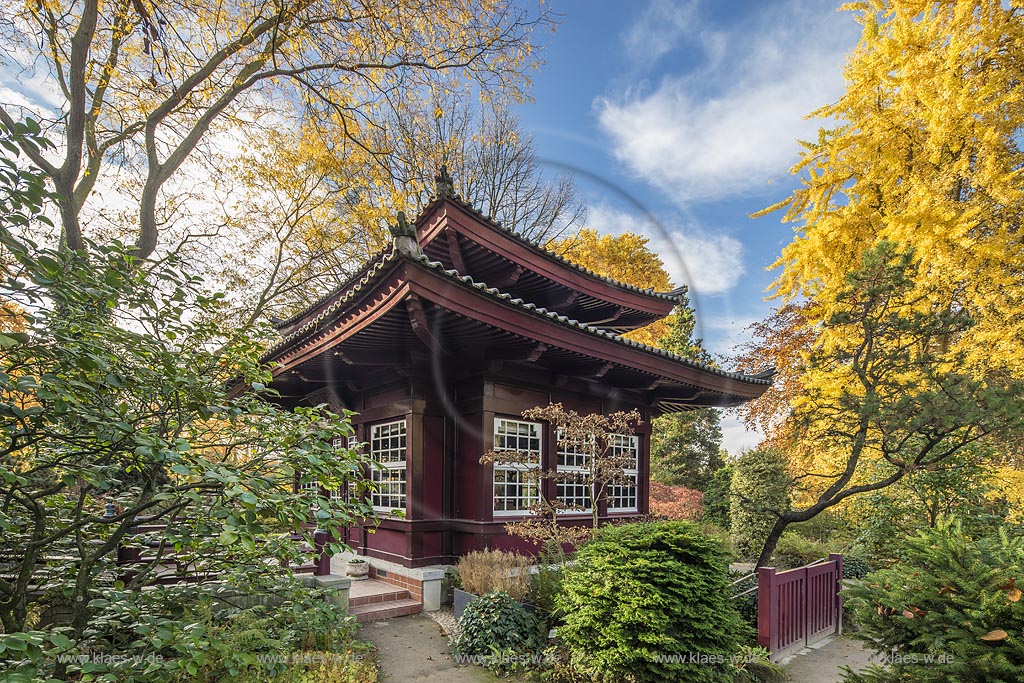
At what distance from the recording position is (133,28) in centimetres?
771

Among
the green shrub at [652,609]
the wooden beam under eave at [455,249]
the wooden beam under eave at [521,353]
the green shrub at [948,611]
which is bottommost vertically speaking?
the green shrub at [652,609]

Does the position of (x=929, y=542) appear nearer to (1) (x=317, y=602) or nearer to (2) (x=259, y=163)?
(1) (x=317, y=602)

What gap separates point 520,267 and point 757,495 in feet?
23.1

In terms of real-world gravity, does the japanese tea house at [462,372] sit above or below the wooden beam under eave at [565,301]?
below

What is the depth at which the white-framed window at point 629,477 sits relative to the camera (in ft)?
Result: 27.6

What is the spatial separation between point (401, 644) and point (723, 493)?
11.3 metres

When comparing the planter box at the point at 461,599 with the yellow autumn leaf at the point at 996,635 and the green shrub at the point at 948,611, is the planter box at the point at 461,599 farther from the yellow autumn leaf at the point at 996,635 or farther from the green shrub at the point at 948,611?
the yellow autumn leaf at the point at 996,635

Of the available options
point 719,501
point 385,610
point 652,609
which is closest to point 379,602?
point 385,610

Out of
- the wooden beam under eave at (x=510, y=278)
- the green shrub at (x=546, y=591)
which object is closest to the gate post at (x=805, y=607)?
the green shrub at (x=546, y=591)

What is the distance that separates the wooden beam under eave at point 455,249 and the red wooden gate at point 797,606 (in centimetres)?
561

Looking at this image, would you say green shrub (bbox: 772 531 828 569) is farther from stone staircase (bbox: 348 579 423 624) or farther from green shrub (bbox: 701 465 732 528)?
stone staircase (bbox: 348 579 423 624)

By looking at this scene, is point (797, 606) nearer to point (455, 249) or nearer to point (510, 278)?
point (510, 278)

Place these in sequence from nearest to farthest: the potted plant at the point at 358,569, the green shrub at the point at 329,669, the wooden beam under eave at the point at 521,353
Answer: the green shrub at the point at 329,669 → the wooden beam under eave at the point at 521,353 → the potted plant at the point at 358,569

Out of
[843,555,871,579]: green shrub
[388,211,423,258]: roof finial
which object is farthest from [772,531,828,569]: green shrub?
[388,211,423,258]: roof finial
